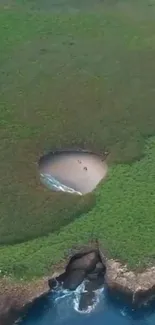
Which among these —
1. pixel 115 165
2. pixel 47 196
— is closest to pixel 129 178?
pixel 115 165

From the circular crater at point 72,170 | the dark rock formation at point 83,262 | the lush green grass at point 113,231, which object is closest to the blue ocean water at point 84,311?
the dark rock formation at point 83,262

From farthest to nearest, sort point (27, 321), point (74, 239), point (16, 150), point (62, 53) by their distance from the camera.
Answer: point (62, 53) → point (16, 150) → point (74, 239) → point (27, 321)

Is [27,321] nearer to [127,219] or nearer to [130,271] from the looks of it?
[130,271]

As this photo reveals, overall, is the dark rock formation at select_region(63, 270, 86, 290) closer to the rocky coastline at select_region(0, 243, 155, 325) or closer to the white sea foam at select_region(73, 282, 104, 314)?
the rocky coastline at select_region(0, 243, 155, 325)

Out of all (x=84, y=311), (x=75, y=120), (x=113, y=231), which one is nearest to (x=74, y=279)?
(x=84, y=311)

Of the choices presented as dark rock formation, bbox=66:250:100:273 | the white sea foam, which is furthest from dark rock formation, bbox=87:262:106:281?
the white sea foam

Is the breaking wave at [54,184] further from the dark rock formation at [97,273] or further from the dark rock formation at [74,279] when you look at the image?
the dark rock formation at [74,279]
